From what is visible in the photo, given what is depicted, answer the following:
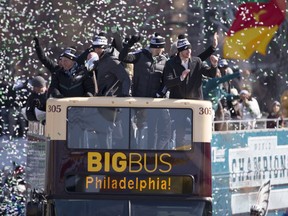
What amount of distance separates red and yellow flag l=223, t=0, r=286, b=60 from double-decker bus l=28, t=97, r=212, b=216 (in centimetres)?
1336

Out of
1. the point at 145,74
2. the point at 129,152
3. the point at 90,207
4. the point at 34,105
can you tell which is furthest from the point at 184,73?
the point at 34,105

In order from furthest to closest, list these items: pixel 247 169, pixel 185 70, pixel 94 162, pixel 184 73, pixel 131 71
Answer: pixel 247 169
pixel 131 71
pixel 185 70
pixel 184 73
pixel 94 162

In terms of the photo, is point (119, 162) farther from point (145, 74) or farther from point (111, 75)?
point (145, 74)

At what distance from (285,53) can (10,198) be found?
11559mm

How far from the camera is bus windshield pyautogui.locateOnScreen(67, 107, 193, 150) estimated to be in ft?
52.6

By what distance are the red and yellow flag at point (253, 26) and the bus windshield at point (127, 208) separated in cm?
1366

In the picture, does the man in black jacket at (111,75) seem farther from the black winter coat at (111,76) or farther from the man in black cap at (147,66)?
the man in black cap at (147,66)

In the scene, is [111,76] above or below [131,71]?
below

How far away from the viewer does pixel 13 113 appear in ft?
84.5

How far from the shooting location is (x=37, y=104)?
18203 millimetres

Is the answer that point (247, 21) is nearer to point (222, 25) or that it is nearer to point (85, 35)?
point (222, 25)

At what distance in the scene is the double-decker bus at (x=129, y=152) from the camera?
52.4 ft

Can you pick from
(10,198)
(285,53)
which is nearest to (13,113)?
(10,198)

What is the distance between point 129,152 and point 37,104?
252 centimetres
